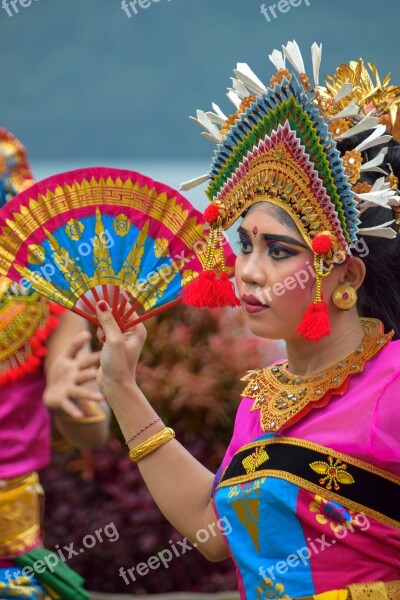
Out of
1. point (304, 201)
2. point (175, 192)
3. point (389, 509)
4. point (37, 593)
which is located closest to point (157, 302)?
point (175, 192)

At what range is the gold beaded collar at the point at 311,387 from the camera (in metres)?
2.18

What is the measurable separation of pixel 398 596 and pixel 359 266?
0.69 meters

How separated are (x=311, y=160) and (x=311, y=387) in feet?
1.60

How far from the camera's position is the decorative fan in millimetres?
2541

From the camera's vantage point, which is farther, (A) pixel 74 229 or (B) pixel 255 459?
(A) pixel 74 229

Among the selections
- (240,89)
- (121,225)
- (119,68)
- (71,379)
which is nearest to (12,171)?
(71,379)

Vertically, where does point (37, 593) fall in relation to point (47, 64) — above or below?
below

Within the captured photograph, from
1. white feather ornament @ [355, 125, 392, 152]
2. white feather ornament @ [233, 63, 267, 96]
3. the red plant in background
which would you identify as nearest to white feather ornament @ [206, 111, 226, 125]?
white feather ornament @ [233, 63, 267, 96]

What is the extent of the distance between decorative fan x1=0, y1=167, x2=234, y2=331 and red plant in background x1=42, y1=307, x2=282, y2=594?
83.0 inches

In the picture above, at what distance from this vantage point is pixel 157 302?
2.54 metres

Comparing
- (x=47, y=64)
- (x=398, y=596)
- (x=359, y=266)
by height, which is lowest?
(x=398, y=596)

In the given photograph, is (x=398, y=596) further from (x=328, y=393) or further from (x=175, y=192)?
(x=175, y=192)

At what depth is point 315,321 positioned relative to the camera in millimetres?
2094

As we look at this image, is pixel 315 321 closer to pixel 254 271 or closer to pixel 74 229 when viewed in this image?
pixel 254 271
